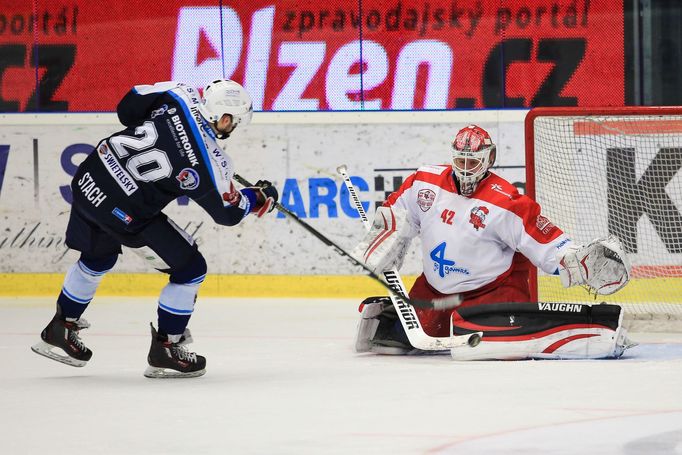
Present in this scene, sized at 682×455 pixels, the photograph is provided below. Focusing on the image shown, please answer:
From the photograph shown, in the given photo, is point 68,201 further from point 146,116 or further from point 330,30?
point 146,116

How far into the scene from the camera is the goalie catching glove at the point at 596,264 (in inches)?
196

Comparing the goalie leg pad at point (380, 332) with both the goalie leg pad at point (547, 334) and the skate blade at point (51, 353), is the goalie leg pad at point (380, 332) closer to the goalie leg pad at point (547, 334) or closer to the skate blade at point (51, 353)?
the goalie leg pad at point (547, 334)

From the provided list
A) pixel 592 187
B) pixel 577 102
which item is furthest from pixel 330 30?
pixel 592 187

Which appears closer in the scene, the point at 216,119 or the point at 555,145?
the point at 216,119

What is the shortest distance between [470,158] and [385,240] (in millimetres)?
Result: 494

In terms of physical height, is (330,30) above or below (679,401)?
above

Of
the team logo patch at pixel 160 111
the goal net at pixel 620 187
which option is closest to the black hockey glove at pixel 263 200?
the team logo patch at pixel 160 111

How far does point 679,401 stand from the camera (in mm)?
3906

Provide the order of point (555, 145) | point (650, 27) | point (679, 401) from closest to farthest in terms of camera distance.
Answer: point (679, 401) → point (555, 145) → point (650, 27)

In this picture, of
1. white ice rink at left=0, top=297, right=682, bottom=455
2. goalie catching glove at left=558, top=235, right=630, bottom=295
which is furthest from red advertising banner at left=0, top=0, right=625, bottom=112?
goalie catching glove at left=558, top=235, right=630, bottom=295

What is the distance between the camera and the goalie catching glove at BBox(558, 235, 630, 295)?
4.98 m

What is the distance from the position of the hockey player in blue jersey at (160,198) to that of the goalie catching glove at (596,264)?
1.16m

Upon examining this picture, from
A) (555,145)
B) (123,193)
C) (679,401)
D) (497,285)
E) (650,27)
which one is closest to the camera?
(679,401)

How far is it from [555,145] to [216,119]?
2.50m
